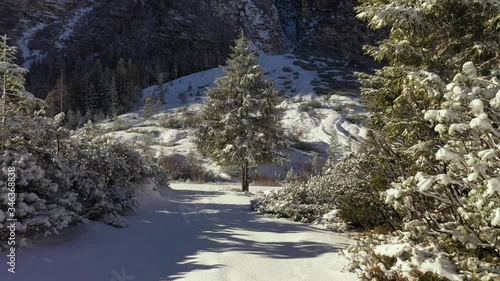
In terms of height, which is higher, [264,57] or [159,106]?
[264,57]

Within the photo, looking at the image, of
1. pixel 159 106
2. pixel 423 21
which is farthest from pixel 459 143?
pixel 159 106

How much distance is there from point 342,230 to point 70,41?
3470 inches

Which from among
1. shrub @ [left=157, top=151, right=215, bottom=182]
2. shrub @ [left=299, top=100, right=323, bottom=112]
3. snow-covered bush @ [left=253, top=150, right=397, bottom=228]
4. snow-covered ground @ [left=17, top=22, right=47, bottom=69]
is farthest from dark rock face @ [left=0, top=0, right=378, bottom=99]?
snow-covered bush @ [left=253, top=150, right=397, bottom=228]

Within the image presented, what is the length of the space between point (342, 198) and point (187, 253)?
156 inches

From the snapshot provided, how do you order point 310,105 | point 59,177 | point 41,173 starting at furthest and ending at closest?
1. point 310,105
2. point 59,177
3. point 41,173

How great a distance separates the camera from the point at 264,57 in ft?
250

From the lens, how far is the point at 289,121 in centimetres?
4059

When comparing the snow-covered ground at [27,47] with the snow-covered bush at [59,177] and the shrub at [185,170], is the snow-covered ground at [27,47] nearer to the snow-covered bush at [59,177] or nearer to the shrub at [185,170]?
the shrub at [185,170]

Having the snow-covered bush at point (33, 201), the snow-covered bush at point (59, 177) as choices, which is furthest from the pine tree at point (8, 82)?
the snow-covered bush at point (33, 201)

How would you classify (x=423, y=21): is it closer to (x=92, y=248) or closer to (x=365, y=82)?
(x=365, y=82)

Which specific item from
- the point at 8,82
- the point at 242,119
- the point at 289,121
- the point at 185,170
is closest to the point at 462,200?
the point at 8,82

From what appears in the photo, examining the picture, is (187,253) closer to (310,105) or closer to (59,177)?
(59,177)

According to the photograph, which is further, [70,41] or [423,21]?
[70,41]

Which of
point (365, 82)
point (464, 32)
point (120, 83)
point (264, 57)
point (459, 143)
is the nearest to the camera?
point (459, 143)
